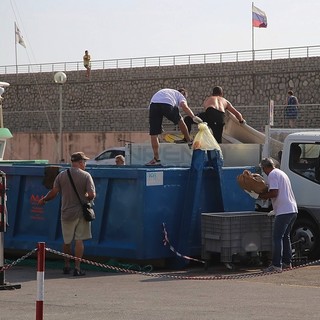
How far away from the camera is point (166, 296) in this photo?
12.2 metres

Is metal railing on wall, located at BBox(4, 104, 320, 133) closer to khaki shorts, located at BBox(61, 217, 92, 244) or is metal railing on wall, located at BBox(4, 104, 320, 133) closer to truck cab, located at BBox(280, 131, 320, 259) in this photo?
truck cab, located at BBox(280, 131, 320, 259)

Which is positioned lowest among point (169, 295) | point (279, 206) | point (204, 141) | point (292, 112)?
point (169, 295)

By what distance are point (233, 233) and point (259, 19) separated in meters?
37.8

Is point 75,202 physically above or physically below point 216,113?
below

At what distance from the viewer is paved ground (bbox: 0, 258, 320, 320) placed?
35.4 ft

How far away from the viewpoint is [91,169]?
1559 centimetres

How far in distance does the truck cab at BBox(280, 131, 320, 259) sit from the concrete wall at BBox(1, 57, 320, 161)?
62.1 feet

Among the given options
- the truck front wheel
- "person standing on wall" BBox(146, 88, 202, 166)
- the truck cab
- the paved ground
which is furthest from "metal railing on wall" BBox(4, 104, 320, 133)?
the paved ground

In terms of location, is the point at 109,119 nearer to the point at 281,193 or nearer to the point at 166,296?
the point at 281,193

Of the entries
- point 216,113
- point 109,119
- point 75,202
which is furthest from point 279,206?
point 109,119

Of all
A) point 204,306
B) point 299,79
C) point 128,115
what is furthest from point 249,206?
point 299,79

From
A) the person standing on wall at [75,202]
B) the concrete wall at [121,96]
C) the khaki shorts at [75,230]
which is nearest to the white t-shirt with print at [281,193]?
the person standing on wall at [75,202]

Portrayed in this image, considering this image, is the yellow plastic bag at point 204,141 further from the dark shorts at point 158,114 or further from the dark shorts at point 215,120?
the dark shorts at point 215,120

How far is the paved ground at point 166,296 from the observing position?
10789 mm
